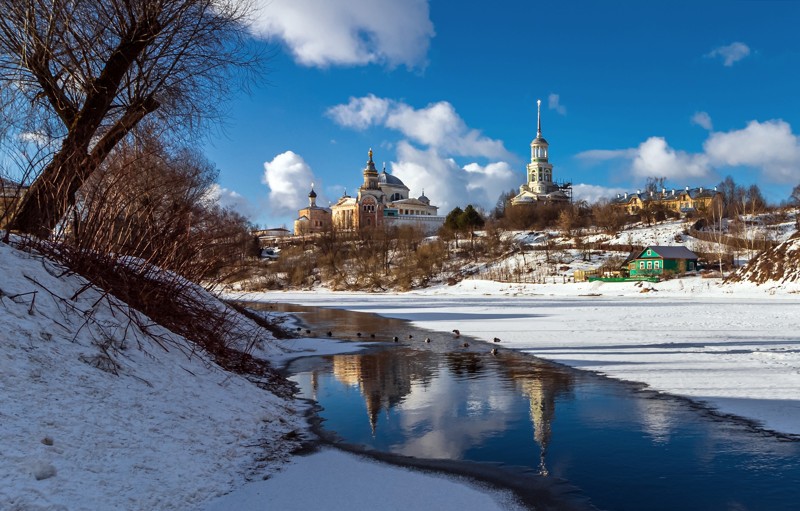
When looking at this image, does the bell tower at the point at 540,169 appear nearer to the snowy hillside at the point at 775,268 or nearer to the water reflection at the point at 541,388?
the snowy hillside at the point at 775,268

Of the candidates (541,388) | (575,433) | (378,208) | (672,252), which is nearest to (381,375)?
(541,388)

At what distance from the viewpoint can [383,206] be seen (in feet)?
414

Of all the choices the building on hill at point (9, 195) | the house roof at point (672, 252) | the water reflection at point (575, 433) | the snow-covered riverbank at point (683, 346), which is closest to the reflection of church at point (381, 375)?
the water reflection at point (575, 433)

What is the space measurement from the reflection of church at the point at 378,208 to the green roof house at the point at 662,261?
2269 inches

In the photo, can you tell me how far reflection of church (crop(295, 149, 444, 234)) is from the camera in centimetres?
12225

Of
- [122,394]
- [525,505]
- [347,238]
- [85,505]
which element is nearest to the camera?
[85,505]

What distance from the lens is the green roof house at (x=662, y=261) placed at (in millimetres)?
59844

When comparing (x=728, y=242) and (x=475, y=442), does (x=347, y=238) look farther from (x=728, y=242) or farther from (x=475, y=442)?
(x=475, y=442)

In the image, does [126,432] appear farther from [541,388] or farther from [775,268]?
[775,268]

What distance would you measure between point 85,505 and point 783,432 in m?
8.62

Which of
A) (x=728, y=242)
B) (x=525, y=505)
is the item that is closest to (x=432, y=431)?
(x=525, y=505)

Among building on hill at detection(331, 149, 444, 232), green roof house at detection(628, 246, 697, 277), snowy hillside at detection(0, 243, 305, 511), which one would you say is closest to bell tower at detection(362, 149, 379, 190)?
building on hill at detection(331, 149, 444, 232)

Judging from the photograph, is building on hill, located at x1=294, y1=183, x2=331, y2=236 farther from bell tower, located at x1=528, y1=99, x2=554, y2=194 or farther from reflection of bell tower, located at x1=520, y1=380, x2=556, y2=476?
reflection of bell tower, located at x1=520, y1=380, x2=556, y2=476

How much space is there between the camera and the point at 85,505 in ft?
14.2
